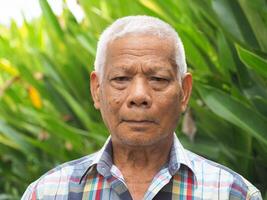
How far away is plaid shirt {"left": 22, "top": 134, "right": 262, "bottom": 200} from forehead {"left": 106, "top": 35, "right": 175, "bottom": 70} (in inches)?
9.9

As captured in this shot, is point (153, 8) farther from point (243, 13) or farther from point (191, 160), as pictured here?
point (191, 160)

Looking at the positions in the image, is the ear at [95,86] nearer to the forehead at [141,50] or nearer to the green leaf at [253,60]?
the forehead at [141,50]

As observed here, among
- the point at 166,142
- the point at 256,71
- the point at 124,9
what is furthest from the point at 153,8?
the point at 166,142

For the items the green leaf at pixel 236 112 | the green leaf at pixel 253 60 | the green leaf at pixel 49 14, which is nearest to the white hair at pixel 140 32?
the green leaf at pixel 253 60

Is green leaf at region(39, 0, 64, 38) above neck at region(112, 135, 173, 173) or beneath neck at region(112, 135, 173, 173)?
above

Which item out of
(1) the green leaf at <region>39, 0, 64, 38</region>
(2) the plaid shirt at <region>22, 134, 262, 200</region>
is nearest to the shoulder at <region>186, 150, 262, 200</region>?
(2) the plaid shirt at <region>22, 134, 262, 200</region>

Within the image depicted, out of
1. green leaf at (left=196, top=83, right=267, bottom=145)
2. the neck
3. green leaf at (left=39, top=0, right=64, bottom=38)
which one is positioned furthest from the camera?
green leaf at (left=39, top=0, right=64, bottom=38)

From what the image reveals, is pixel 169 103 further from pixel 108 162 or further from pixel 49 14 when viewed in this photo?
pixel 49 14

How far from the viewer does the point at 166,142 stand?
7.51ft

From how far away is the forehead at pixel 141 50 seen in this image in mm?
2229

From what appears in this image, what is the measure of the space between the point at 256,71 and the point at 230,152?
49 cm

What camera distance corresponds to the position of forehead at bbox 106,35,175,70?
223 cm

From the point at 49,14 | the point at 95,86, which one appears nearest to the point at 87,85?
the point at 49,14

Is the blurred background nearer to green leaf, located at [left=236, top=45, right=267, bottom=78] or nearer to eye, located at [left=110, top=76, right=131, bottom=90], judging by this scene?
green leaf, located at [left=236, top=45, right=267, bottom=78]
